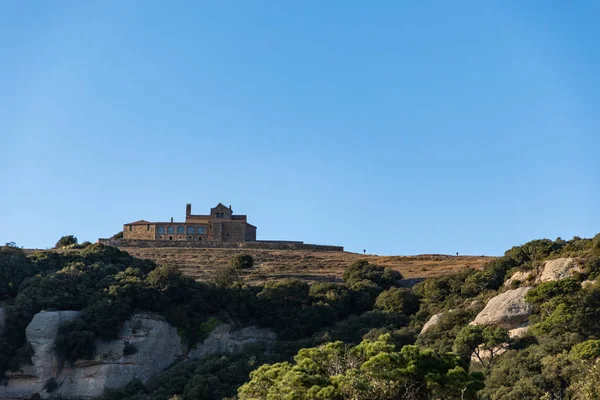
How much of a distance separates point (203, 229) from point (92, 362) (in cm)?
4636

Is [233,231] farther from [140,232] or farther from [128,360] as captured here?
A: [128,360]

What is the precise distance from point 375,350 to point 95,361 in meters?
26.9

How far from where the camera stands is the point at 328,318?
64250mm

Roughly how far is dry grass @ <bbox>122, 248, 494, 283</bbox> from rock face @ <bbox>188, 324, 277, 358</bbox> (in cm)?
1306

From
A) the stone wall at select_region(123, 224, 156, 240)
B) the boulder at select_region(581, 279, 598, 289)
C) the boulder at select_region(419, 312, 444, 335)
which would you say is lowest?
the boulder at select_region(419, 312, 444, 335)

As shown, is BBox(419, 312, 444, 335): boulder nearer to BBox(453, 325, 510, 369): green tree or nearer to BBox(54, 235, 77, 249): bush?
BBox(453, 325, 510, 369): green tree

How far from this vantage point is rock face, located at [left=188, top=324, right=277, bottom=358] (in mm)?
61719

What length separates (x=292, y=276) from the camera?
258 ft

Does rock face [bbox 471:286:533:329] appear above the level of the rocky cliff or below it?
above

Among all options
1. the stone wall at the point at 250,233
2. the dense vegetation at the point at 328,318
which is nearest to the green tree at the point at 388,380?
the dense vegetation at the point at 328,318

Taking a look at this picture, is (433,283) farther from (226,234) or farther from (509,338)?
(226,234)

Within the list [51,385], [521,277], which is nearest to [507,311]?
[521,277]

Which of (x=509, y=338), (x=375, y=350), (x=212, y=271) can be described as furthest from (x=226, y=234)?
(x=375, y=350)

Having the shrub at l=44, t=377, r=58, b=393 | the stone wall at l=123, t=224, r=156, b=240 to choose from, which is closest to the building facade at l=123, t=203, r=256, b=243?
the stone wall at l=123, t=224, r=156, b=240
